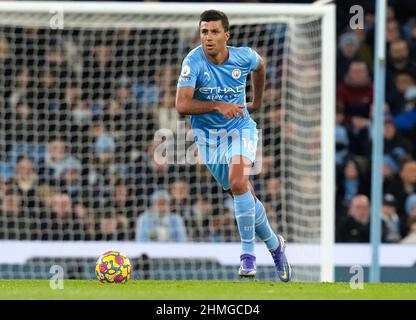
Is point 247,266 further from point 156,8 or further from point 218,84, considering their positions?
point 156,8

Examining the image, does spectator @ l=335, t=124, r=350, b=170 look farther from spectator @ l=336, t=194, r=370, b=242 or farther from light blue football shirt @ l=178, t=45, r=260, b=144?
light blue football shirt @ l=178, t=45, r=260, b=144

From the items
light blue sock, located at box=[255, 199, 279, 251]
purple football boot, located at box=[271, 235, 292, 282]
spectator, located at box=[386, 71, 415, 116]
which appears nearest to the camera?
light blue sock, located at box=[255, 199, 279, 251]

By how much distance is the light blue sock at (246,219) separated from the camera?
9703mm

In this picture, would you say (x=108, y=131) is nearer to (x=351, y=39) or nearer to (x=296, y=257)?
(x=296, y=257)

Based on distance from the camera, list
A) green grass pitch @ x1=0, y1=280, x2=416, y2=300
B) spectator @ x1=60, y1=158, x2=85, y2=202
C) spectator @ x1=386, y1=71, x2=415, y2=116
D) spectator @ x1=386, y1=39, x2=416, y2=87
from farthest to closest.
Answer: spectator @ x1=386, y1=39, x2=416, y2=87 → spectator @ x1=386, y1=71, x2=415, y2=116 → spectator @ x1=60, y1=158, x2=85, y2=202 → green grass pitch @ x1=0, y1=280, x2=416, y2=300

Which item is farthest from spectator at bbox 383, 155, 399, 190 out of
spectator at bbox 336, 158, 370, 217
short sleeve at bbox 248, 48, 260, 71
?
short sleeve at bbox 248, 48, 260, 71

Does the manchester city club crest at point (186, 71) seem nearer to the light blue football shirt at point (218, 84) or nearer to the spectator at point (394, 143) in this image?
the light blue football shirt at point (218, 84)

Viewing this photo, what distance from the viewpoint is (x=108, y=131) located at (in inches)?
566

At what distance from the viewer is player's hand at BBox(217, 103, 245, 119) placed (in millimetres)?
9578

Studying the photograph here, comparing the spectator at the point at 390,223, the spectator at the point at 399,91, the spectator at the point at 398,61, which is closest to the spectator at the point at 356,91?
the spectator at the point at 399,91

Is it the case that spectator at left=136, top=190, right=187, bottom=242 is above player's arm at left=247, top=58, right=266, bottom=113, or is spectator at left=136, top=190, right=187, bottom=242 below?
below

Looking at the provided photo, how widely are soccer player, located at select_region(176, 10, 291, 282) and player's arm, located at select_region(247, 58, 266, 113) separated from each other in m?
0.08

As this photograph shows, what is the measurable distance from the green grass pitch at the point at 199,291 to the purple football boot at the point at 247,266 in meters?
0.11

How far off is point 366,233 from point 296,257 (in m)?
1.10
